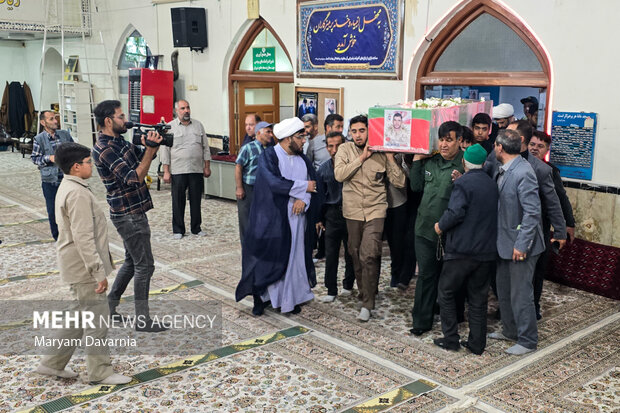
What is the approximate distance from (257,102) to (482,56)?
4.28 m

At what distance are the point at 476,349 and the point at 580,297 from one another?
1646 millimetres

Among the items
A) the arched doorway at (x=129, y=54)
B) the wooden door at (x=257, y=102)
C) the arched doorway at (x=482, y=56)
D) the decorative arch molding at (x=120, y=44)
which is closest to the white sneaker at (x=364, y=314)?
the arched doorway at (x=482, y=56)

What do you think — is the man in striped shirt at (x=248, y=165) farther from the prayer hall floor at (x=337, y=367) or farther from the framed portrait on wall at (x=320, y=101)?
the framed portrait on wall at (x=320, y=101)

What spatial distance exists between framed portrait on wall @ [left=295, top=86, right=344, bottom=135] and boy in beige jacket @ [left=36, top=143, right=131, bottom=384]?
4504mm

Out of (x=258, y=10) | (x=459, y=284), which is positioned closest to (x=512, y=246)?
(x=459, y=284)

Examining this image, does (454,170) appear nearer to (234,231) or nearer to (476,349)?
(476,349)

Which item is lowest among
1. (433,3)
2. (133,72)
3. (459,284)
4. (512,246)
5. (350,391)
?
(350,391)

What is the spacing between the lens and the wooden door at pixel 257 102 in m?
9.41

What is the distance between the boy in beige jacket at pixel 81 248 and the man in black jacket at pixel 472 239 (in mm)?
1987

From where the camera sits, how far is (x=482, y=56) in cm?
630

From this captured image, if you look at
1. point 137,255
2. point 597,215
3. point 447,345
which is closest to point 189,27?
point 137,255

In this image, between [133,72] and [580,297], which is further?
[133,72]

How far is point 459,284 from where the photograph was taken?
3893 mm

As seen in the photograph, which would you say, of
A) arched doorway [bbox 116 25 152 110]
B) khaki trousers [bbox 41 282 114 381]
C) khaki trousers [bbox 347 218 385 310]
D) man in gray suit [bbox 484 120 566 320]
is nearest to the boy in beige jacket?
khaki trousers [bbox 41 282 114 381]
